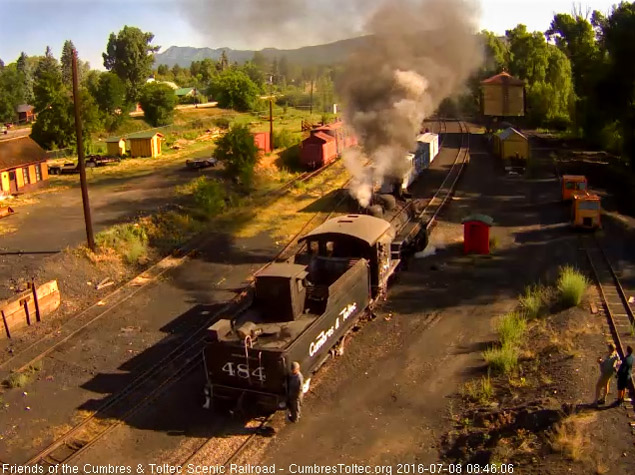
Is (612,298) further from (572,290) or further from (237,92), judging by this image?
(237,92)

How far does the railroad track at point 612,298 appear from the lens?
14.6 m

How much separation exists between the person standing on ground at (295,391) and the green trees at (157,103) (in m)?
60.1

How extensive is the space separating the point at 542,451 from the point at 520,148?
32.3 meters

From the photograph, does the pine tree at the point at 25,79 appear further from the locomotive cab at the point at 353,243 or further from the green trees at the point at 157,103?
the locomotive cab at the point at 353,243

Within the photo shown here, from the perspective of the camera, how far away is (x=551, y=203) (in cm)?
2997

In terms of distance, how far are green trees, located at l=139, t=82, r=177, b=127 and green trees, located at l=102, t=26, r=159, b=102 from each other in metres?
17.3

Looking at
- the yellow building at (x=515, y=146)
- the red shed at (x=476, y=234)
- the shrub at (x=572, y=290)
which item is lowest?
the shrub at (x=572, y=290)

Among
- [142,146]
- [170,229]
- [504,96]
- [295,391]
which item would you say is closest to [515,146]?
[504,96]

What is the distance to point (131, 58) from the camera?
84250 mm

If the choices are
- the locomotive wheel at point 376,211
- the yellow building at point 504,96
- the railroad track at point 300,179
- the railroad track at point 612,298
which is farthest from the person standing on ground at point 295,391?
the yellow building at point 504,96

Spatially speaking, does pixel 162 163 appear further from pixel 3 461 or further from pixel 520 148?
pixel 3 461

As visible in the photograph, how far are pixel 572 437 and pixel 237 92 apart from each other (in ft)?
235

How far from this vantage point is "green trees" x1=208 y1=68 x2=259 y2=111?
76.8 metres

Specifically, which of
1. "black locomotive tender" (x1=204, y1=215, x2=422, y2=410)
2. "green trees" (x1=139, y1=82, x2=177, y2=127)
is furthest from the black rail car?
"green trees" (x1=139, y1=82, x2=177, y2=127)
